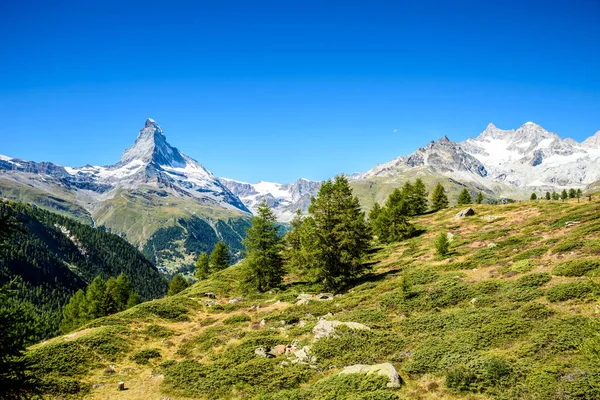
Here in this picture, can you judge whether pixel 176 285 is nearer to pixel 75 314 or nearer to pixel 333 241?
pixel 75 314

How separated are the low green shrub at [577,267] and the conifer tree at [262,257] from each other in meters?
30.8

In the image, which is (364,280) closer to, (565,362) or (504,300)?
(504,300)

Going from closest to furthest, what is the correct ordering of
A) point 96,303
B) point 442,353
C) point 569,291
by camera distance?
1. point 442,353
2. point 569,291
3. point 96,303

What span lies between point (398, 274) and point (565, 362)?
78.3 feet

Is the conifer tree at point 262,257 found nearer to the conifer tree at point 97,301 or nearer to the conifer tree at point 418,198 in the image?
the conifer tree at point 97,301

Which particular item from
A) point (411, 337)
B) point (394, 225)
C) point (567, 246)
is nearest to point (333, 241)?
point (411, 337)

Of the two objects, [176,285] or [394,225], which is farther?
[176,285]

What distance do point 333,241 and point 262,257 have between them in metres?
11.1

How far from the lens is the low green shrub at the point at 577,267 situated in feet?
75.6

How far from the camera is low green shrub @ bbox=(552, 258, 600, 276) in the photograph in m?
23.0

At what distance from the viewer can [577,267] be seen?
23.6m

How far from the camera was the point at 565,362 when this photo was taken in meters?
13.8

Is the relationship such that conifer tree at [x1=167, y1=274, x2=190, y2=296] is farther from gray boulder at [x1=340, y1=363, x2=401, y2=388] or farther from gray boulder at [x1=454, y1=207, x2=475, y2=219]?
gray boulder at [x1=340, y1=363, x2=401, y2=388]

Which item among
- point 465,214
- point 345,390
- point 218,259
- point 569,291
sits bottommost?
point 218,259
